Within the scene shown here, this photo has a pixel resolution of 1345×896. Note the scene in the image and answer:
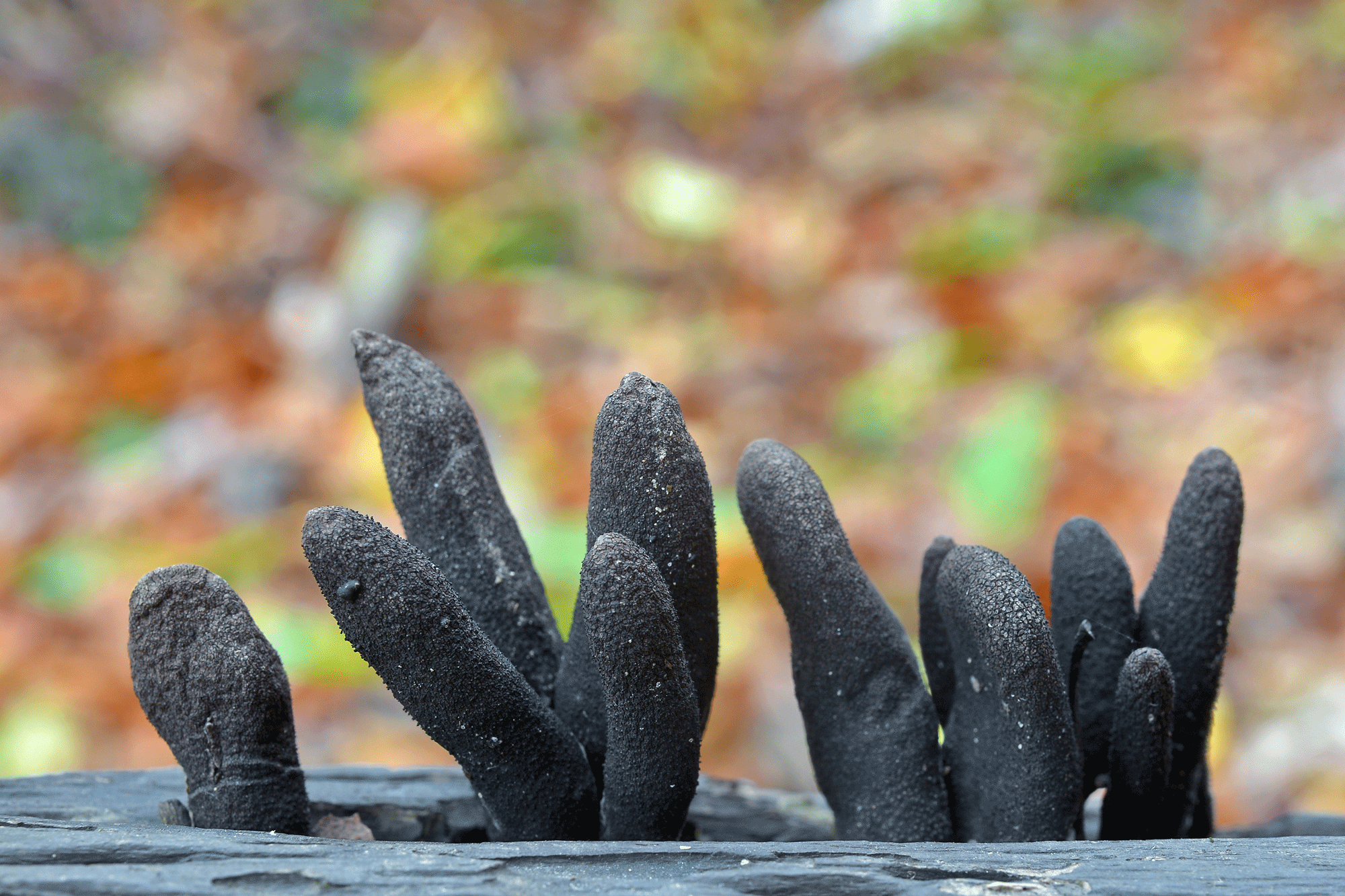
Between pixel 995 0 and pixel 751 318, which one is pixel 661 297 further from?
pixel 995 0

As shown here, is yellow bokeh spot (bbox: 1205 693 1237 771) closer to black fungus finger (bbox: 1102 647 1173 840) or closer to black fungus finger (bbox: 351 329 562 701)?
black fungus finger (bbox: 1102 647 1173 840)

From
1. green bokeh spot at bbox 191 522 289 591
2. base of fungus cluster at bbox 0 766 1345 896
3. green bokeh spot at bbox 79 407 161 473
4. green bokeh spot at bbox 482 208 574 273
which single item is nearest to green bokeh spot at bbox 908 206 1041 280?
green bokeh spot at bbox 482 208 574 273

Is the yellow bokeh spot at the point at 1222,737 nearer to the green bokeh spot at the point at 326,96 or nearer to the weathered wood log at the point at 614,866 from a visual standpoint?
the weathered wood log at the point at 614,866

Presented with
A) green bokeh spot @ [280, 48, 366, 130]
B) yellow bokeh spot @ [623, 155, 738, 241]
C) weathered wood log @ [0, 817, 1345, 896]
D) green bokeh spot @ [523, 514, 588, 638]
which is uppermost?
green bokeh spot @ [280, 48, 366, 130]

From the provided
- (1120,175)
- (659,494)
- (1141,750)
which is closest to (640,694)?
(659,494)

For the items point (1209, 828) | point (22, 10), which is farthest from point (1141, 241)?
point (22, 10)

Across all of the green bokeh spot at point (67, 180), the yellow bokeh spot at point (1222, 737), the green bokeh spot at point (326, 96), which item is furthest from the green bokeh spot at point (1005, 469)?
the green bokeh spot at point (67, 180)
